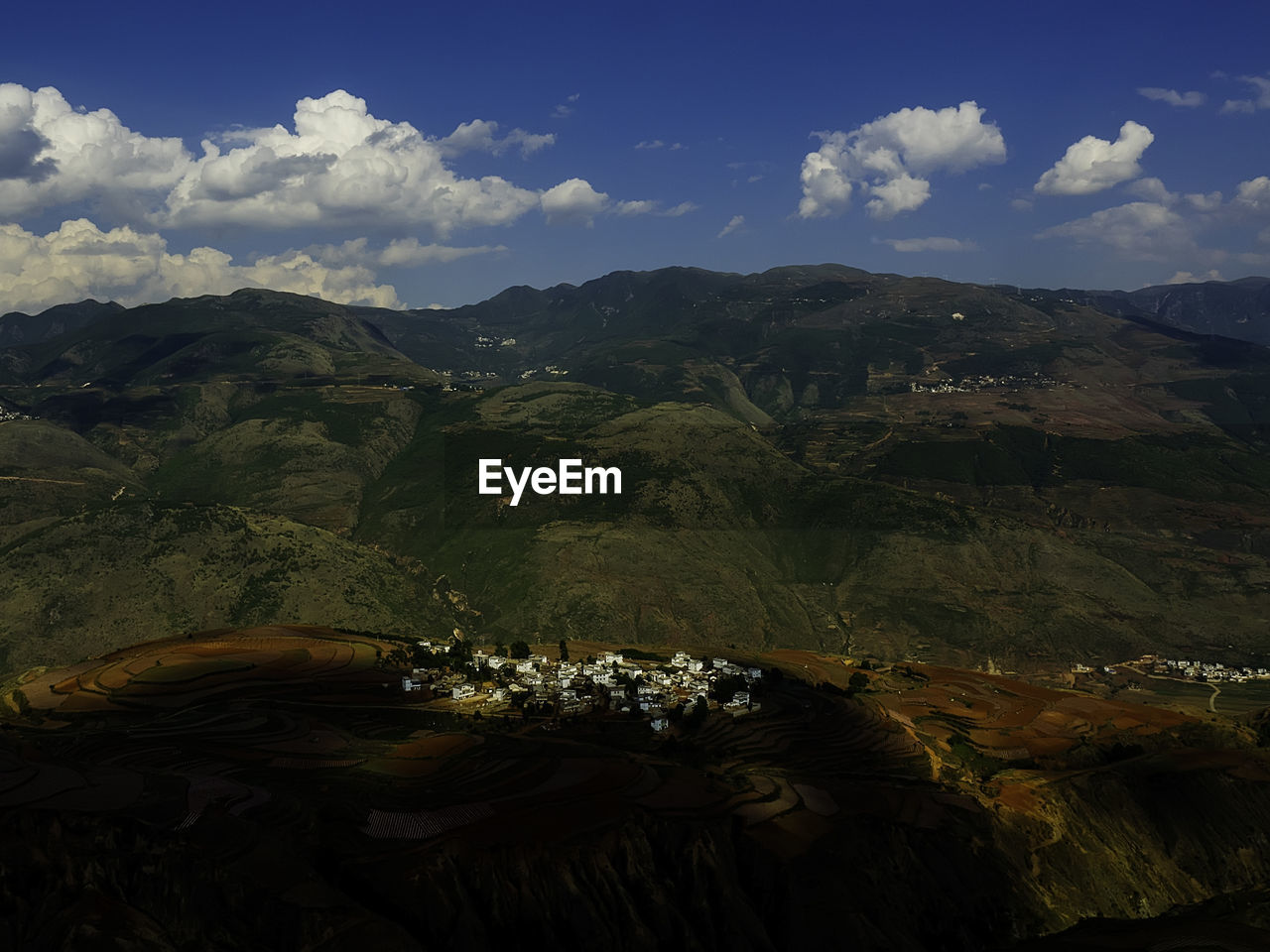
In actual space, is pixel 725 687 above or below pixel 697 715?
below

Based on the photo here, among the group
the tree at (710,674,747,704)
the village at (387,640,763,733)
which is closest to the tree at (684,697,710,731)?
the village at (387,640,763,733)

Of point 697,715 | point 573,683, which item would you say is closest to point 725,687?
point 697,715

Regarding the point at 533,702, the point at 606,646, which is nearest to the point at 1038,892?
the point at 533,702

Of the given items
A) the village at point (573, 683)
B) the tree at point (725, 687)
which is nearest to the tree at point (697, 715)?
the village at point (573, 683)

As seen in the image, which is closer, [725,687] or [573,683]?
[725,687]

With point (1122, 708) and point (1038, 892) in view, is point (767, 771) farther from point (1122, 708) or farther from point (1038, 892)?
point (1122, 708)

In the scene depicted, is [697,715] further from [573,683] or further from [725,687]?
[573,683]

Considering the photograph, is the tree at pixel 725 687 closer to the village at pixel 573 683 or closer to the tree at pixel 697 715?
the village at pixel 573 683

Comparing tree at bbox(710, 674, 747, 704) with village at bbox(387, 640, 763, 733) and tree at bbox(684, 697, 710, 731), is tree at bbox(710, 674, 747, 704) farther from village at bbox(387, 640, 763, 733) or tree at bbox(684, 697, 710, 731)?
tree at bbox(684, 697, 710, 731)

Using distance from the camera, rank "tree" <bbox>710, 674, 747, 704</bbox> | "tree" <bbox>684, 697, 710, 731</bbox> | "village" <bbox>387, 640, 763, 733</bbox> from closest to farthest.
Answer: "tree" <bbox>684, 697, 710, 731</bbox>
"village" <bbox>387, 640, 763, 733</bbox>
"tree" <bbox>710, 674, 747, 704</bbox>
